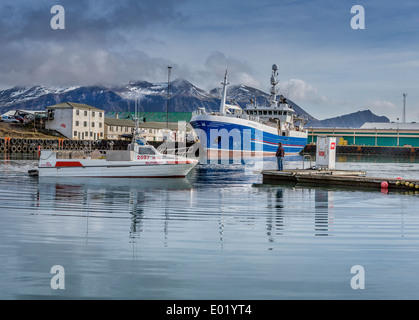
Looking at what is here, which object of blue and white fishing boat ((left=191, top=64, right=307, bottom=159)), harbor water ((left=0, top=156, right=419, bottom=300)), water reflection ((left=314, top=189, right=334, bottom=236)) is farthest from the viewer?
blue and white fishing boat ((left=191, top=64, right=307, bottom=159))

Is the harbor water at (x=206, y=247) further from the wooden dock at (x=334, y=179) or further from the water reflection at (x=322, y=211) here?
the wooden dock at (x=334, y=179)

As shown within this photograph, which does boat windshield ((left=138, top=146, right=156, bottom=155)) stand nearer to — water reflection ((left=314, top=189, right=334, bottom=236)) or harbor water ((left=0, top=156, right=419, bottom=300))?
harbor water ((left=0, top=156, right=419, bottom=300))

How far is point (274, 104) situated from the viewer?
262 feet

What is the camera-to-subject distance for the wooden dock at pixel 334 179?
2609 centimetres

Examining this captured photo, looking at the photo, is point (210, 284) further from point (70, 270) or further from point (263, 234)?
point (263, 234)

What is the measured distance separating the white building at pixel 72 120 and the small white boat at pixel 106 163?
58.5 meters

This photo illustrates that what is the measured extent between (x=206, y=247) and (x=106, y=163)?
726 inches

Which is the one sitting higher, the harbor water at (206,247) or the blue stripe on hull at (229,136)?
the blue stripe on hull at (229,136)

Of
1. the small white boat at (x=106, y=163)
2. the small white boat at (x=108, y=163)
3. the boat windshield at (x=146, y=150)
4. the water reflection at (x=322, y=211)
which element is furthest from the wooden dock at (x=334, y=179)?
the boat windshield at (x=146, y=150)

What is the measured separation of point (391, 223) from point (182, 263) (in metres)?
8.17

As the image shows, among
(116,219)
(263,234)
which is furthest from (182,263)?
(116,219)

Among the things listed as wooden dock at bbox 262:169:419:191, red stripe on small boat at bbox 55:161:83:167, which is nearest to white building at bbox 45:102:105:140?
red stripe on small boat at bbox 55:161:83:167

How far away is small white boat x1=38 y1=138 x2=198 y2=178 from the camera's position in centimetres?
2866

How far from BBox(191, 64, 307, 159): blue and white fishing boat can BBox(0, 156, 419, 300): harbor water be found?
40.0 meters
